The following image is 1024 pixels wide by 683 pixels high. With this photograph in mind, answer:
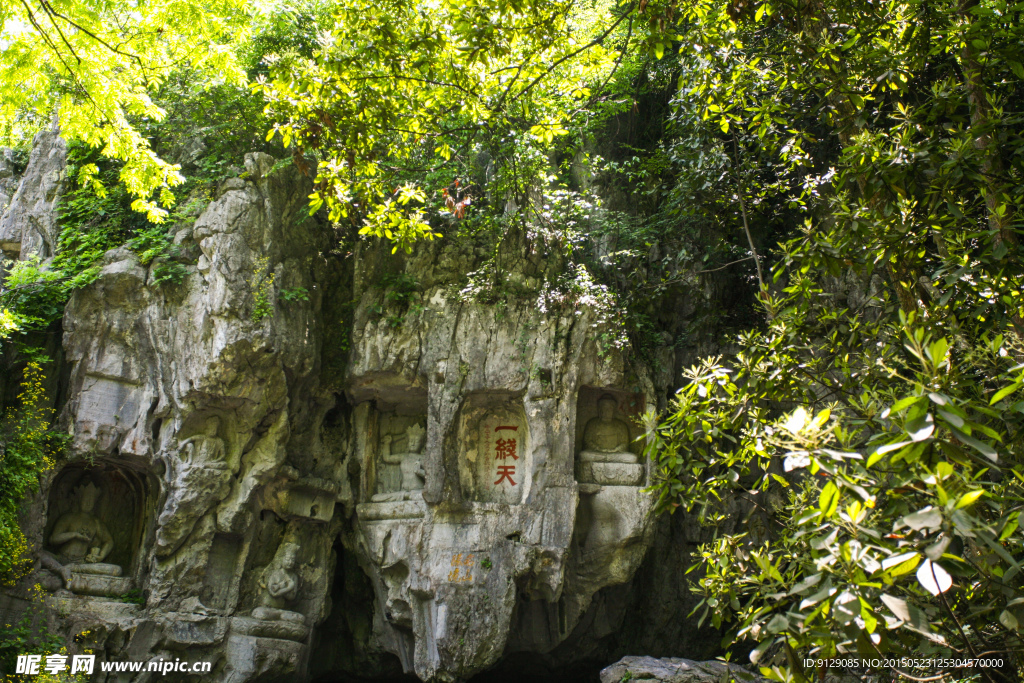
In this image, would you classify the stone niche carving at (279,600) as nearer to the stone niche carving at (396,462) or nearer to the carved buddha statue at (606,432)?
the stone niche carving at (396,462)

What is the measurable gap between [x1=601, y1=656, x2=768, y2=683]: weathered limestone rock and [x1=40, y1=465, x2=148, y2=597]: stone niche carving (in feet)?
17.9

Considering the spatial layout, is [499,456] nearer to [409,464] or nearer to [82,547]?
[409,464]

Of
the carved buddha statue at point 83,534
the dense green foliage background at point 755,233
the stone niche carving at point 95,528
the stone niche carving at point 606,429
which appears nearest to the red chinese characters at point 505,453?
the stone niche carving at point 606,429

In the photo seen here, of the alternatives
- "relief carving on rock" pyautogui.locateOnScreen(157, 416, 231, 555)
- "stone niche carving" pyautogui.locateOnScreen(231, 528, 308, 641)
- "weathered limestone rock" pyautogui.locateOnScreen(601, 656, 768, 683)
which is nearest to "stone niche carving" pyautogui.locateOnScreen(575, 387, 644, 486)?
"weathered limestone rock" pyautogui.locateOnScreen(601, 656, 768, 683)

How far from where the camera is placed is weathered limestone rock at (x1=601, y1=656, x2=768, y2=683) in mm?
6422

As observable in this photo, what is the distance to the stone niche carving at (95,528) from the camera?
7445mm

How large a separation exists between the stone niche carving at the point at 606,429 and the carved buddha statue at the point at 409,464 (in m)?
2.09

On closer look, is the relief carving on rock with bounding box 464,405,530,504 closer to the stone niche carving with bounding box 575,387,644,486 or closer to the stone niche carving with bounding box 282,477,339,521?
the stone niche carving with bounding box 575,387,644,486

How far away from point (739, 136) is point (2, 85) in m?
7.43

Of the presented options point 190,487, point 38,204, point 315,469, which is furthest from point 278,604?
point 38,204

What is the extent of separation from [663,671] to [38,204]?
9.16 metres

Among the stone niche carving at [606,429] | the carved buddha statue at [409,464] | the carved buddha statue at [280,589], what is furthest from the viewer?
the carved buddha statue at [409,464]

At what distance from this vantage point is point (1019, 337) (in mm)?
2906

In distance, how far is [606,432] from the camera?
28.8 feet
